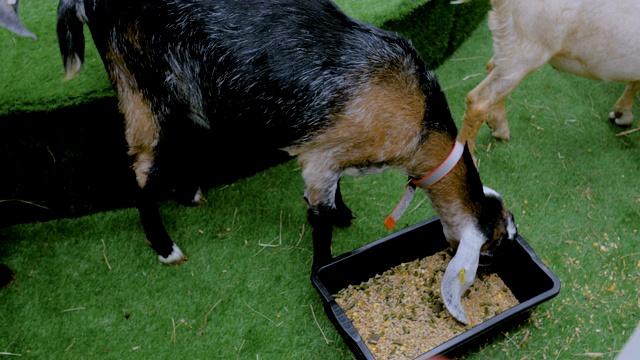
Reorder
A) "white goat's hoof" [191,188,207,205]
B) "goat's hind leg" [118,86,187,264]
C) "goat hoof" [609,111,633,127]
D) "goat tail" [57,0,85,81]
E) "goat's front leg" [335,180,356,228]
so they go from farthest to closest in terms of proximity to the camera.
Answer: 1. "goat hoof" [609,111,633,127]
2. "white goat's hoof" [191,188,207,205]
3. "goat's front leg" [335,180,356,228]
4. "goat's hind leg" [118,86,187,264]
5. "goat tail" [57,0,85,81]

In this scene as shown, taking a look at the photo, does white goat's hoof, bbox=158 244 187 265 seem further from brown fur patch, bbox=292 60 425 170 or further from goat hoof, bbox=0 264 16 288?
brown fur patch, bbox=292 60 425 170

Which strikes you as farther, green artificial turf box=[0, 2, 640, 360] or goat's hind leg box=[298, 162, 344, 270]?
green artificial turf box=[0, 2, 640, 360]

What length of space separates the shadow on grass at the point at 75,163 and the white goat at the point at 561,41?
1410mm

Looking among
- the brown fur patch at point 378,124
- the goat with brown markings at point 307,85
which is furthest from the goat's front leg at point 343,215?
the brown fur patch at point 378,124

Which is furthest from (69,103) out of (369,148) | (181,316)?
(369,148)

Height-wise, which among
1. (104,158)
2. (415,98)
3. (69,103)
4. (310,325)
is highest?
(415,98)

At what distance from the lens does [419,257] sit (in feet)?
9.31

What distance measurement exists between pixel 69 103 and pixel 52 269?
0.86 m

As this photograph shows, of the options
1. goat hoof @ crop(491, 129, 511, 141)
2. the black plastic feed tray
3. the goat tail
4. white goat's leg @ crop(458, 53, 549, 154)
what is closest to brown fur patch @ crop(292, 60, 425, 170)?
the black plastic feed tray

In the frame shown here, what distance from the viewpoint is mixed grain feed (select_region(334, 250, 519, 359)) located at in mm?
2488

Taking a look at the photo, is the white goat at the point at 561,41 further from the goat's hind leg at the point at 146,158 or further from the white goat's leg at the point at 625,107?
the goat's hind leg at the point at 146,158

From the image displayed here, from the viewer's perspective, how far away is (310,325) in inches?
104

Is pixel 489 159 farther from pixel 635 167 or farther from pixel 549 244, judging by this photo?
pixel 635 167

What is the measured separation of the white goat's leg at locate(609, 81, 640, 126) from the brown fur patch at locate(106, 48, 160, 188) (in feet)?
9.66
